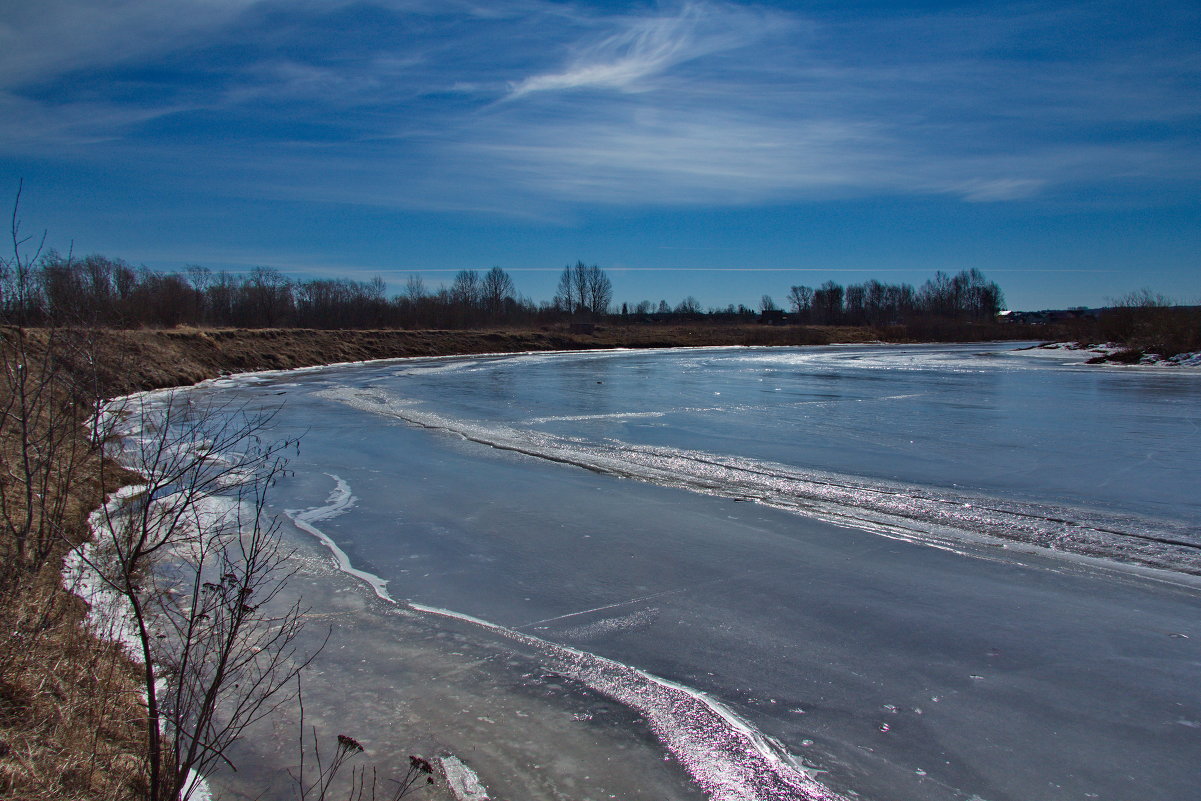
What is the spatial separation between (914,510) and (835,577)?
238 cm

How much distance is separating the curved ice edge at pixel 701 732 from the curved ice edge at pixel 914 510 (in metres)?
3.63

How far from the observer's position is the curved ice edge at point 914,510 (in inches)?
252

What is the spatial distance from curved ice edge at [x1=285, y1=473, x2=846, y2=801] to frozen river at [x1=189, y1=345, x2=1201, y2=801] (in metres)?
0.01

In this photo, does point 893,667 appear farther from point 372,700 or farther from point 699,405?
point 699,405

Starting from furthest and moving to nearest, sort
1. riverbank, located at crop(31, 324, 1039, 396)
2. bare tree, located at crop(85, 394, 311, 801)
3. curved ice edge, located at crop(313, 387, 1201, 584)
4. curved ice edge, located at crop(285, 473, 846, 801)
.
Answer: riverbank, located at crop(31, 324, 1039, 396) → curved ice edge, located at crop(313, 387, 1201, 584) → curved ice edge, located at crop(285, 473, 846, 801) → bare tree, located at crop(85, 394, 311, 801)

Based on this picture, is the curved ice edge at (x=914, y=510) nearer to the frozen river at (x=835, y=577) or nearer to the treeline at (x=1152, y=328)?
the frozen river at (x=835, y=577)

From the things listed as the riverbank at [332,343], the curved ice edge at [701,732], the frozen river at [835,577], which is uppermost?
the riverbank at [332,343]

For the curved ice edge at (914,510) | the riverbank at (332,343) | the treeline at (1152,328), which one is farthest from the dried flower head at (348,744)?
the treeline at (1152,328)

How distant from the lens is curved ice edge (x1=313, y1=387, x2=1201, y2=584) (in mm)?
6395

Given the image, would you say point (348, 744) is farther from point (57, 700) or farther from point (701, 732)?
point (701, 732)

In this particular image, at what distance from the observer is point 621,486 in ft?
30.4

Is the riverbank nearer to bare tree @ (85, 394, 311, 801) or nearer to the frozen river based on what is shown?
bare tree @ (85, 394, 311, 801)

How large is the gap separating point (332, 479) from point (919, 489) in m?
7.27

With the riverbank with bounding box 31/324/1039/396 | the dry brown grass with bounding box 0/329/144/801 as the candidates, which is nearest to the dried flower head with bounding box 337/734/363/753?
the dry brown grass with bounding box 0/329/144/801
